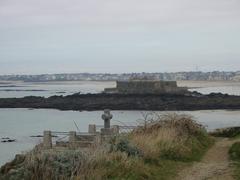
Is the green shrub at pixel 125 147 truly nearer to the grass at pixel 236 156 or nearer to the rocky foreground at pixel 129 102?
the grass at pixel 236 156

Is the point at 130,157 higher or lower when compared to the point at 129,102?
higher

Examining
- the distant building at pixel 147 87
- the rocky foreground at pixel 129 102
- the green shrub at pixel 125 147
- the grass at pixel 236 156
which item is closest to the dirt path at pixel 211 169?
the grass at pixel 236 156

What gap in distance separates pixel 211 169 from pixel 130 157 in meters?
1.80

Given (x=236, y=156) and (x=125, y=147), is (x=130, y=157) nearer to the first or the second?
(x=125, y=147)

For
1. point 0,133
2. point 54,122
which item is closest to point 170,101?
point 54,122

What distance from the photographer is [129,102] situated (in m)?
62.2

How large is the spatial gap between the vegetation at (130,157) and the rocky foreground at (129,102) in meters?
44.3

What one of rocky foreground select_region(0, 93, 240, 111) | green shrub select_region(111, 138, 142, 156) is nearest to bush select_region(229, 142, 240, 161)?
green shrub select_region(111, 138, 142, 156)

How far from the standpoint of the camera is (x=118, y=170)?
8398 millimetres

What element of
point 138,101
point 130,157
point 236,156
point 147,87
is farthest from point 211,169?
point 147,87

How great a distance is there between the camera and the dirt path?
912 cm

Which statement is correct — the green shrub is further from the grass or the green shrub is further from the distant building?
the distant building

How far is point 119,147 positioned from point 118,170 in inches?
53.4

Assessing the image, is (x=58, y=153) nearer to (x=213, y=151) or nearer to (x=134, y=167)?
(x=134, y=167)
